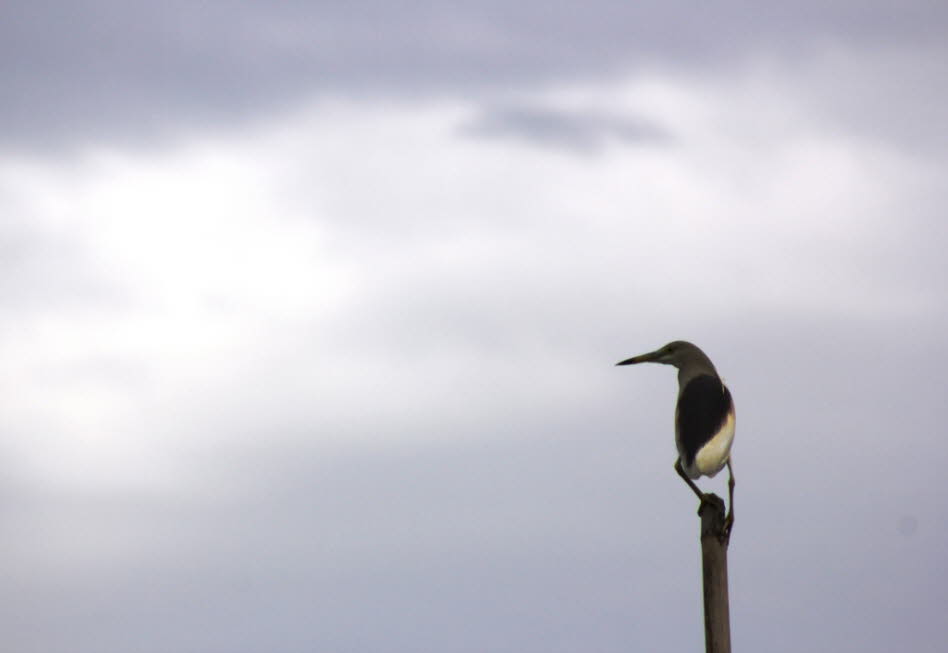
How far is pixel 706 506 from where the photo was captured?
10.0 metres

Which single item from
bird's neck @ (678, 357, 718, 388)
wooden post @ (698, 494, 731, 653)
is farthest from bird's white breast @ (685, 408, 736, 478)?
wooden post @ (698, 494, 731, 653)

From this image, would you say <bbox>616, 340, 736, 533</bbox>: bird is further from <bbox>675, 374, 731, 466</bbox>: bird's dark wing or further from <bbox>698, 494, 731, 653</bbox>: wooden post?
<bbox>698, 494, 731, 653</bbox>: wooden post

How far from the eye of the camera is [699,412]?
1273 cm

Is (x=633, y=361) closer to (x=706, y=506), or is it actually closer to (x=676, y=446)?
(x=676, y=446)

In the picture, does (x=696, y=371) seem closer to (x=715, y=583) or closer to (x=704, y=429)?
(x=704, y=429)

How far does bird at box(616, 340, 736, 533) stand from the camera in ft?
39.4

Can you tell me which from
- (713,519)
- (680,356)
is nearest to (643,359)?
(680,356)

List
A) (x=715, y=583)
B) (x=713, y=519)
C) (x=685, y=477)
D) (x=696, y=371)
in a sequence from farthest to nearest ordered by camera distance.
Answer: (x=696, y=371) → (x=685, y=477) → (x=713, y=519) → (x=715, y=583)

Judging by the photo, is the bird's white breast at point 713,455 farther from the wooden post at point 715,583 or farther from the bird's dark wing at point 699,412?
the wooden post at point 715,583

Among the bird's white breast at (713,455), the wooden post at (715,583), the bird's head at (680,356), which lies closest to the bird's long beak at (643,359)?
the bird's head at (680,356)

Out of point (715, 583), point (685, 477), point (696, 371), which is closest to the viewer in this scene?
point (715, 583)

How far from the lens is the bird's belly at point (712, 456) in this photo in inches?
472

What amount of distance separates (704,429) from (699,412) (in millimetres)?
426

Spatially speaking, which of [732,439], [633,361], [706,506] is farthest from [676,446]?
[633,361]
